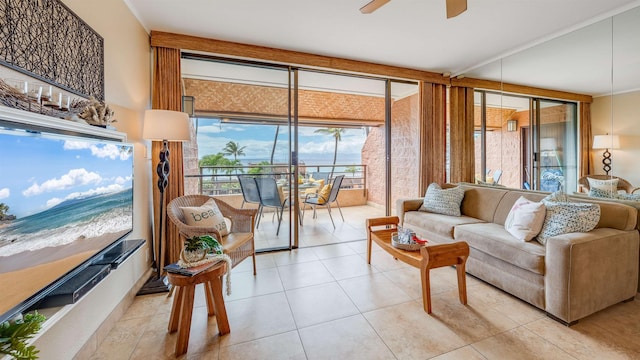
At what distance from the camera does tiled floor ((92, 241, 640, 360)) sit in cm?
158

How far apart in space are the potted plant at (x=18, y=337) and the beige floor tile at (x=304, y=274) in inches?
68.3

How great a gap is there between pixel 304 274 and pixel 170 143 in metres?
2.01

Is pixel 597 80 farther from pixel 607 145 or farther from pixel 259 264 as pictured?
pixel 259 264

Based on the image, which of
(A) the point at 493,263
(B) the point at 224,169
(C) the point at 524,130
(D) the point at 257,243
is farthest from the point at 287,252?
(C) the point at 524,130

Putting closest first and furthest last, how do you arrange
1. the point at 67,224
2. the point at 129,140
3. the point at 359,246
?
the point at 67,224
the point at 129,140
the point at 359,246

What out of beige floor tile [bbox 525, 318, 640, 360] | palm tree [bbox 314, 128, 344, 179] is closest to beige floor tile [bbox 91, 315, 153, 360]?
beige floor tile [bbox 525, 318, 640, 360]

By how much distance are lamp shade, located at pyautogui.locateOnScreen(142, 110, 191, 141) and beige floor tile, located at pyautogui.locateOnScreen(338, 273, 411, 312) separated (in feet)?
6.81

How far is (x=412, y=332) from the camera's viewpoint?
1.76 meters

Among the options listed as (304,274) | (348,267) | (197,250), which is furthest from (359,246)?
(197,250)

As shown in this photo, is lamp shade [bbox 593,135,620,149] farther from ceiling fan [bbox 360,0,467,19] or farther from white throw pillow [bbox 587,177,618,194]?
ceiling fan [bbox 360,0,467,19]

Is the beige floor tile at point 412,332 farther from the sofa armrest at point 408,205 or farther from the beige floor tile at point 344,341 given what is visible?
the sofa armrest at point 408,205

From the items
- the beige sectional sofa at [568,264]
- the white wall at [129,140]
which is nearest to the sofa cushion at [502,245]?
the beige sectional sofa at [568,264]

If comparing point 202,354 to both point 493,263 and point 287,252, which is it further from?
point 493,263

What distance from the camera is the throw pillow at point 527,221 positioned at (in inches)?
84.9
